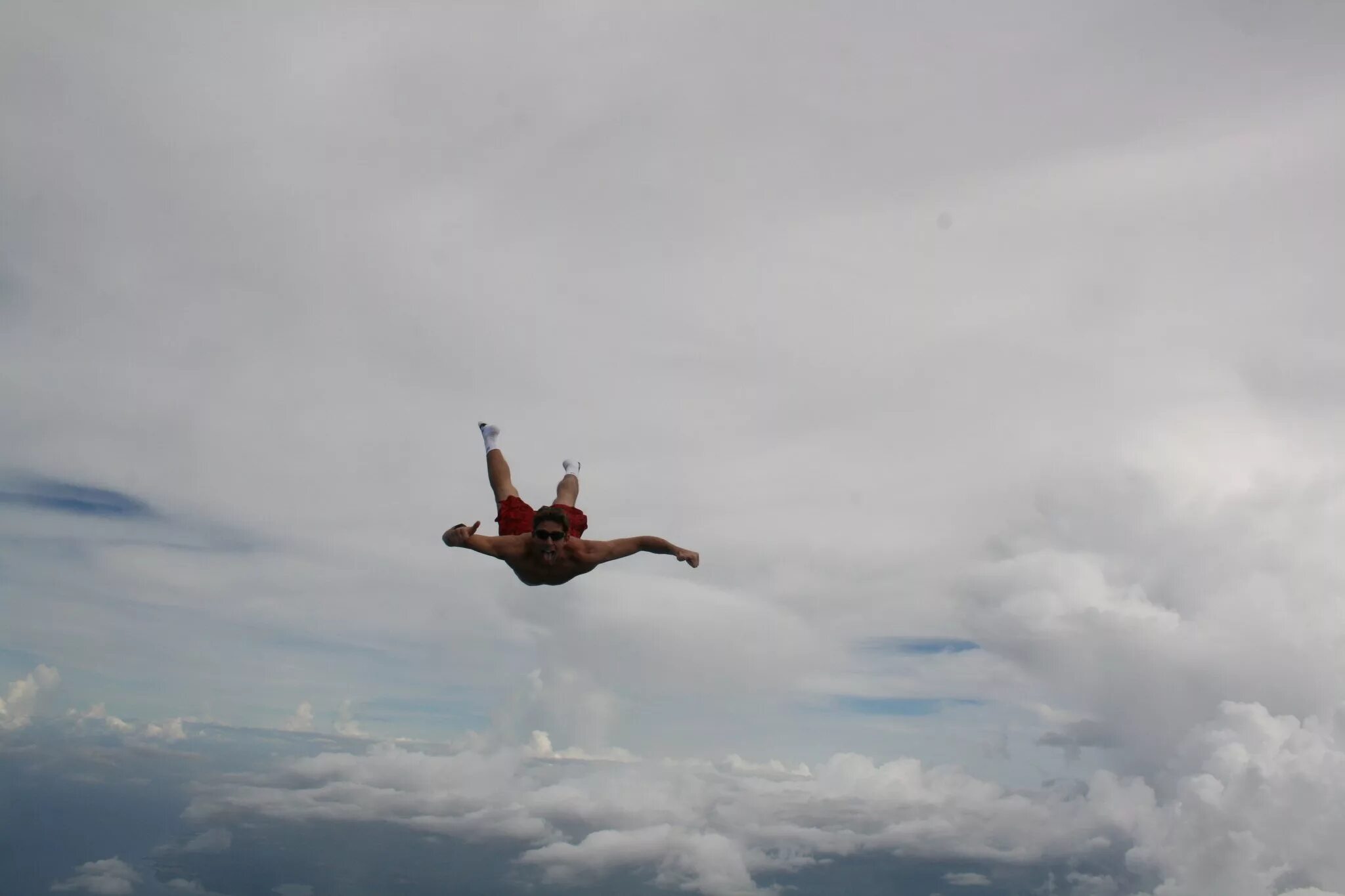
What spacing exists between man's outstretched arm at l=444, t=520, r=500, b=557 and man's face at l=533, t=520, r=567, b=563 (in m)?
0.92

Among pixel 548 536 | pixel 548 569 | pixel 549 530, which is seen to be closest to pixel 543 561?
pixel 548 569

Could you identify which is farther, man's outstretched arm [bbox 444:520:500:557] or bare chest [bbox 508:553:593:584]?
bare chest [bbox 508:553:593:584]

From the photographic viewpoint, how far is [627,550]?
18234 mm

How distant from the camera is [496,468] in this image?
69.3 ft

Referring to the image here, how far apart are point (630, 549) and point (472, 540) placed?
3.70m

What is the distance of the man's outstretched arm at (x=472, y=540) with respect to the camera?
15.6 m

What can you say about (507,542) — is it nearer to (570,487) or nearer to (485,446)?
(570,487)

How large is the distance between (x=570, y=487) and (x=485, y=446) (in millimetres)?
3156

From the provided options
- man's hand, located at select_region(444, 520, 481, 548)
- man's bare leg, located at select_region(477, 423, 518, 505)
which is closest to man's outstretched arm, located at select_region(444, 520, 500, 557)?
man's hand, located at select_region(444, 520, 481, 548)

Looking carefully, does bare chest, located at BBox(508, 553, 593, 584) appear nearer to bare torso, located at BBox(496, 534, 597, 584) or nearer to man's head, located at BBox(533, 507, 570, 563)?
bare torso, located at BBox(496, 534, 597, 584)

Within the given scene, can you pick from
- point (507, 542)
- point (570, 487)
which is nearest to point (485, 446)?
point (570, 487)

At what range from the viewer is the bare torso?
56.8 feet

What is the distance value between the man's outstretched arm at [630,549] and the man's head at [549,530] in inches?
36.0

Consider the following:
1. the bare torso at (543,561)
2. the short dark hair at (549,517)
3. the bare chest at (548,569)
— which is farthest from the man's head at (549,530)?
the bare chest at (548,569)
